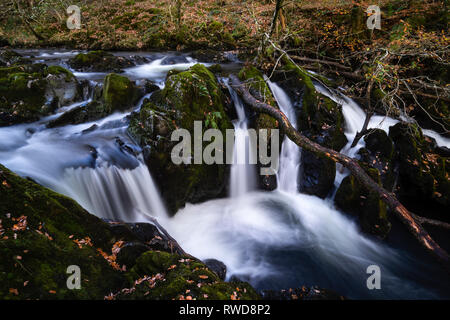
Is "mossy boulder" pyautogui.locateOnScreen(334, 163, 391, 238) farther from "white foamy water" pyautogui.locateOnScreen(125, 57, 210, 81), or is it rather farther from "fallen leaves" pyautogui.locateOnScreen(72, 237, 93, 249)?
"white foamy water" pyautogui.locateOnScreen(125, 57, 210, 81)

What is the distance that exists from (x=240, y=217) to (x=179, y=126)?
2989mm

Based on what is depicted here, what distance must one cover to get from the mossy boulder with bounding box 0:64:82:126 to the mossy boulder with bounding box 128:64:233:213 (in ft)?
9.72

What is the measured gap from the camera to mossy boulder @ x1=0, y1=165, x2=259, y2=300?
2.12 metres

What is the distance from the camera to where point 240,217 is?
6.15 m

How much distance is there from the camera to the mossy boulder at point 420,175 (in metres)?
6.23

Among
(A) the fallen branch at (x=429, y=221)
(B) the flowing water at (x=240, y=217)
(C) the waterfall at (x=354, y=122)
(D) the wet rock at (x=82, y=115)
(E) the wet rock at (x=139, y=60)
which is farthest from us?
(E) the wet rock at (x=139, y=60)

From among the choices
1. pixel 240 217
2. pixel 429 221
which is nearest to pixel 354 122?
pixel 429 221

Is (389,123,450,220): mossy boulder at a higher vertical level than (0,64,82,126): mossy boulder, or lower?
lower

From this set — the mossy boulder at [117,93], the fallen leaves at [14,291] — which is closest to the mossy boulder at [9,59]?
the mossy boulder at [117,93]

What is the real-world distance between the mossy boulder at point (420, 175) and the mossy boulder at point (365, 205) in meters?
1.80

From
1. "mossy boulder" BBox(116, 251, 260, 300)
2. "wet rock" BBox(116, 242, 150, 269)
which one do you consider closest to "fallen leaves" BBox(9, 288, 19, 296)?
"mossy boulder" BBox(116, 251, 260, 300)

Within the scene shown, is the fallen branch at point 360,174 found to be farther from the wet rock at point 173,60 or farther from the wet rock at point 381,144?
the wet rock at point 173,60

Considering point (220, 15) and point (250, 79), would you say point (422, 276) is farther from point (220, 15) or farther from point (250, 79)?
point (220, 15)

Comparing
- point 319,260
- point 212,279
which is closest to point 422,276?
point 319,260
